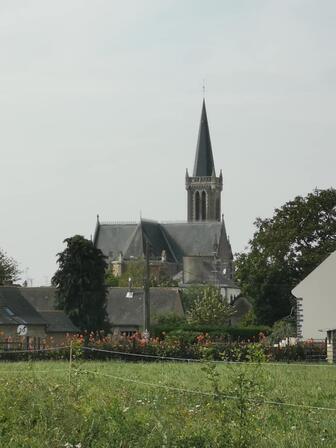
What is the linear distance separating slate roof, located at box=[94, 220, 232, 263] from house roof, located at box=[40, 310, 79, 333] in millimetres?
103946

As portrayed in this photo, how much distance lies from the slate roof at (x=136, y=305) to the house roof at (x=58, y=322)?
57.4ft

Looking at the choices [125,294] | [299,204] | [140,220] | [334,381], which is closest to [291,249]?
[299,204]

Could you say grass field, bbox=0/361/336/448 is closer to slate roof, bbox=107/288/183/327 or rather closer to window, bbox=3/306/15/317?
window, bbox=3/306/15/317

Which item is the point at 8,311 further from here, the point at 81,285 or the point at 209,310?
the point at 209,310

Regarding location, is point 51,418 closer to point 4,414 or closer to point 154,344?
point 4,414

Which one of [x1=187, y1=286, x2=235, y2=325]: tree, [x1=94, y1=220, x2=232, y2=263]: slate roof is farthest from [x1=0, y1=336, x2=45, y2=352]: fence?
[x1=94, y1=220, x2=232, y2=263]: slate roof

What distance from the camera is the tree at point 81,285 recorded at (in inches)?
3007

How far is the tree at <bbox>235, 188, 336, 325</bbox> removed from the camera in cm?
7612

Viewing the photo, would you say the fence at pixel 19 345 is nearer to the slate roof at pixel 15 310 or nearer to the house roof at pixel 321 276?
the house roof at pixel 321 276

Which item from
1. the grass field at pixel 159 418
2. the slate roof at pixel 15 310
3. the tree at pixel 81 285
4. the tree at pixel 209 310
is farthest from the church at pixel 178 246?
the grass field at pixel 159 418

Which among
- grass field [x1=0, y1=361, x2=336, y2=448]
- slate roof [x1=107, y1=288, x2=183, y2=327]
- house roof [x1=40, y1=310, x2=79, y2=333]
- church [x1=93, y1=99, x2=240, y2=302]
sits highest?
church [x1=93, y1=99, x2=240, y2=302]

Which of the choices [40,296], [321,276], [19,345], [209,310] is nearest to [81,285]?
[321,276]

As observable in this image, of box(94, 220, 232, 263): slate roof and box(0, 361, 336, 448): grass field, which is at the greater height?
box(94, 220, 232, 263): slate roof

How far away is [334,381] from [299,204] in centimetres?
5077
